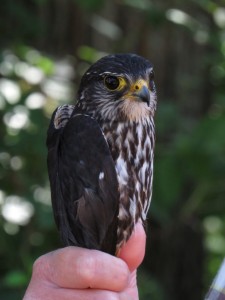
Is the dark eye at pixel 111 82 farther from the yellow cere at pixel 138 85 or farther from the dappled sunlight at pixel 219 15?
the dappled sunlight at pixel 219 15

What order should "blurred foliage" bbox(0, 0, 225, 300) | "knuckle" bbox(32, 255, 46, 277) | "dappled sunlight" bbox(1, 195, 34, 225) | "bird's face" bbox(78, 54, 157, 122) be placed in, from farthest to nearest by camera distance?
"dappled sunlight" bbox(1, 195, 34, 225)
"blurred foliage" bbox(0, 0, 225, 300)
"bird's face" bbox(78, 54, 157, 122)
"knuckle" bbox(32, 255, 46, 277)

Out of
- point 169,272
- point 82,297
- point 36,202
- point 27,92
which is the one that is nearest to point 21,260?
point 36,202

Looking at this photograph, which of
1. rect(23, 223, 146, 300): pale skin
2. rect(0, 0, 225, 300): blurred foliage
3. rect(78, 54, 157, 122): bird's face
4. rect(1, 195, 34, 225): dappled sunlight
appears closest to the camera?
rect(23, 223, 146, 300): pale skin

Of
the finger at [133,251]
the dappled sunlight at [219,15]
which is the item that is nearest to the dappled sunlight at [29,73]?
the dappled sunlight at [219,15]

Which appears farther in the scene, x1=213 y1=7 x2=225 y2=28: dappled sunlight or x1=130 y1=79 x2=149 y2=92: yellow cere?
x1=213 y1=7 x2=225 y2=28: dappled sunlight

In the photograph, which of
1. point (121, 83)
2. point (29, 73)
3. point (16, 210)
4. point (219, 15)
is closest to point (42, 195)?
point (16, 210)

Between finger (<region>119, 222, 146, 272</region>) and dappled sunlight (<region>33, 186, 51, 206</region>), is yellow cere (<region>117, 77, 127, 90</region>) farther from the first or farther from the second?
dappled sunlight (<region>33, 186, 51, 206</region>)

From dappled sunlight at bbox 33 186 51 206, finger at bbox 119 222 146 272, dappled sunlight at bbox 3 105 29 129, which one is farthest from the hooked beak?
dappled sunlight at bbox 33 186 51 206
